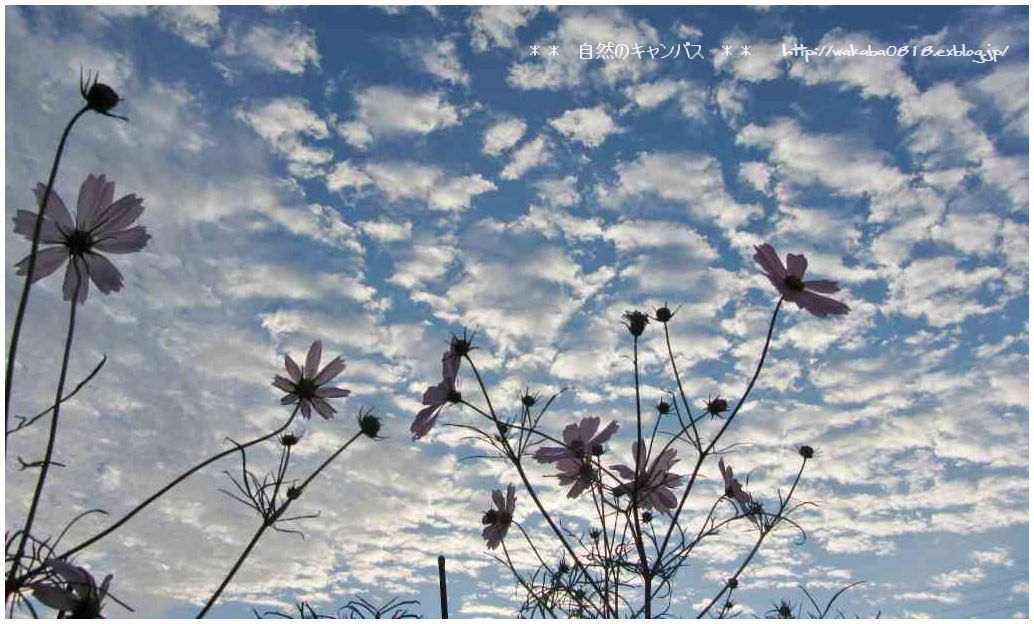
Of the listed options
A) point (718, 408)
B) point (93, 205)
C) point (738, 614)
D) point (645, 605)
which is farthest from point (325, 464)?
point (718, 408)

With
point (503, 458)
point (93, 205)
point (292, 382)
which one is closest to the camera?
point (93, 205)

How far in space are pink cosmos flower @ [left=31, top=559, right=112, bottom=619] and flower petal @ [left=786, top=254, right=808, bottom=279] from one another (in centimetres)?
178

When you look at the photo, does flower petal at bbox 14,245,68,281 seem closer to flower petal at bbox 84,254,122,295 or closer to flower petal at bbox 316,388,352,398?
flower petal at bbox 84,254,122,295

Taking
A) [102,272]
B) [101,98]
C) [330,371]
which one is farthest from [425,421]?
[101,98]

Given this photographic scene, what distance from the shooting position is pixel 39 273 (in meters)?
1.25

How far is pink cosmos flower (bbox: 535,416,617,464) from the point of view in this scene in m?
2.21

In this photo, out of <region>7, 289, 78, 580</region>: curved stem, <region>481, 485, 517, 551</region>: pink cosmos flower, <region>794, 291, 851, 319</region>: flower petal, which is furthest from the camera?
<region>481, 485, 517, 551</region>: pink cosmos flower

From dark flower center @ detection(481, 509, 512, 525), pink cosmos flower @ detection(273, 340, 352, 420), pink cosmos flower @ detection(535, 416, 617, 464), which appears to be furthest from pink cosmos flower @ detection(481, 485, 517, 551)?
pink cosmos flower @ detection(273, 340, 352, 420)

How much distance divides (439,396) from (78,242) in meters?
1.04

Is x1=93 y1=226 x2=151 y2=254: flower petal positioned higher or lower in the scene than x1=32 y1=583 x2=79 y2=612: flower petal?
higher

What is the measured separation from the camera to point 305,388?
1.76 meters

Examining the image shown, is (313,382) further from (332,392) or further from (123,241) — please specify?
(123,241)

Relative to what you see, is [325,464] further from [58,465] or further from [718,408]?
[718,408]

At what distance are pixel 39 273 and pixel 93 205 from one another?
0.52 feet
